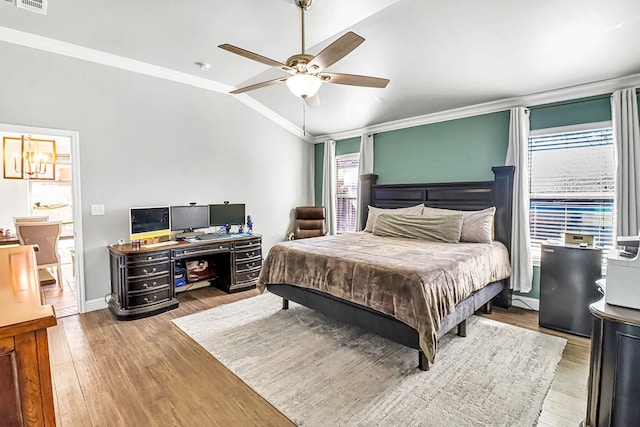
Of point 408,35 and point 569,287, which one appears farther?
point 569,287

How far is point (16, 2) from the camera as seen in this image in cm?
256

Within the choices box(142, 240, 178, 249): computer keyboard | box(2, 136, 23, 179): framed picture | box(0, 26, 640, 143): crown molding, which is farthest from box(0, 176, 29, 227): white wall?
box(142, 240, 178, 249): computer keyboard

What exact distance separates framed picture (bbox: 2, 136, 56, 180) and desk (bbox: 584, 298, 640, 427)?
794cm

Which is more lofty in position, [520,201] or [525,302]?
[520,201]

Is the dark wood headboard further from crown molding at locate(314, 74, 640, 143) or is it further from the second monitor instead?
the second monitor

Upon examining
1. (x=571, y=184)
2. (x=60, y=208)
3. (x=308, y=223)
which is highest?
(x=571, y=184)

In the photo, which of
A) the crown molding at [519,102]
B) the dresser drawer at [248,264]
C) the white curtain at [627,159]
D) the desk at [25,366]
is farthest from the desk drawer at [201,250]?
the white curtain at [627,159]

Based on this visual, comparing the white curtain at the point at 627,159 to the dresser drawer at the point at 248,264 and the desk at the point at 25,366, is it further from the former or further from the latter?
the desk at the point at 25,366

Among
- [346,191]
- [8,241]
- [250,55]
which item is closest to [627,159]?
[250,55]

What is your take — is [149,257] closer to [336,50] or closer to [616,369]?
[336,50]

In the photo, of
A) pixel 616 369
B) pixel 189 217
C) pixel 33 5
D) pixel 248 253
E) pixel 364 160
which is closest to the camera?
pixel 616 369

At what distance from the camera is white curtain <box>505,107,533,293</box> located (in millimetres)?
3705

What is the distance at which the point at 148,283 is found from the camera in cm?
368

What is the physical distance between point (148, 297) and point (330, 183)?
3.65 m
